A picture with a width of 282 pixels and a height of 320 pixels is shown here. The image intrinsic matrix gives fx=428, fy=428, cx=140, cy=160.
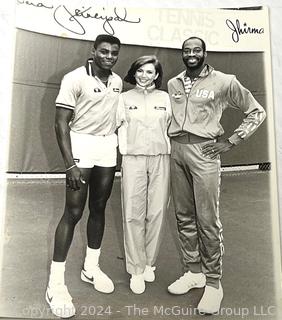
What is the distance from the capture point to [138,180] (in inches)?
49.6

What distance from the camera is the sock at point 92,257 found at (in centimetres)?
127

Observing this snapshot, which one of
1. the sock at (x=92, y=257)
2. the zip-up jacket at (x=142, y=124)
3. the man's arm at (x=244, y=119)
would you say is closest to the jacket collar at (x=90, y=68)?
the zip-up jacket at (x=142, y=124)

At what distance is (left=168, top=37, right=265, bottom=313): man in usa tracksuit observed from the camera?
1.24m

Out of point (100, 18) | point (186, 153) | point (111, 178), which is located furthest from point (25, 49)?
point (186, 153)

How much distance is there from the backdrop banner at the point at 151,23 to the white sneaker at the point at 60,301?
2.50ft

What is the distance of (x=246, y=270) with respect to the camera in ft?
4.14

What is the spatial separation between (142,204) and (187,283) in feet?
0.87

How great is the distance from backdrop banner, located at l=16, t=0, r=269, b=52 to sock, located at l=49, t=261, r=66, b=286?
692 millimetres

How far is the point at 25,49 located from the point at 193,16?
21.0 inches
